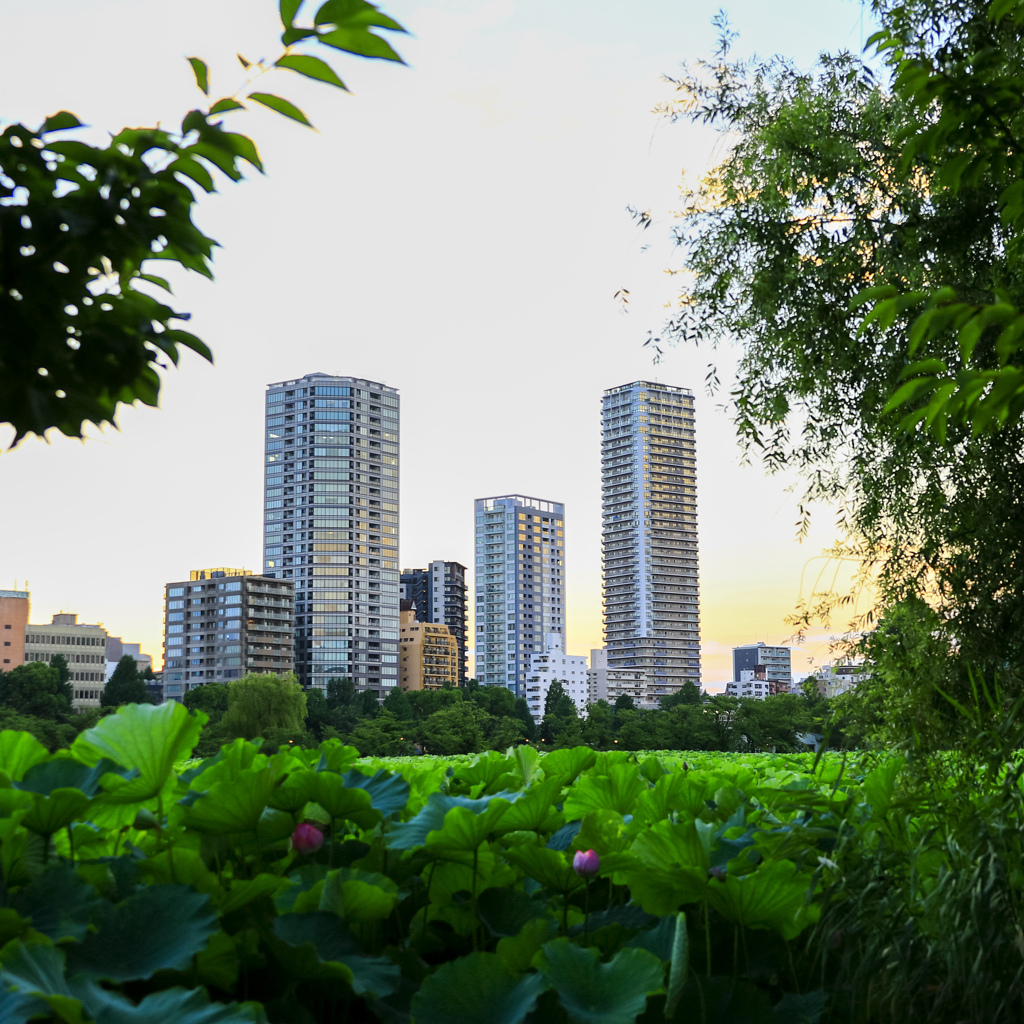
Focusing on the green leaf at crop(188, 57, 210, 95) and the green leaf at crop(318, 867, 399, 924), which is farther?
the green leaf at crop(188, 57, 210, 95)

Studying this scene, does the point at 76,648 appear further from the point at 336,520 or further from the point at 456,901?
the point at 456,901

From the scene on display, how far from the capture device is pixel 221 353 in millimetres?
1304

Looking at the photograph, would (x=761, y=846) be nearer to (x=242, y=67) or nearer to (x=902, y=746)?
(x=902, y=746)

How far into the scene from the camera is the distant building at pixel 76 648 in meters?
63.7

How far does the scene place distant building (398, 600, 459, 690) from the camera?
76.2 meters

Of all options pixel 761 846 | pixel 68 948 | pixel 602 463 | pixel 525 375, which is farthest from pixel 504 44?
pixel 602 463

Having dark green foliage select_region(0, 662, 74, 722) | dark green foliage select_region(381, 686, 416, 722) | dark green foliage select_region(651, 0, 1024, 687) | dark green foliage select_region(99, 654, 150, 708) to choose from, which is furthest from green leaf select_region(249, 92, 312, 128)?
dark green foliage select_region(0, 662, 74, 722)

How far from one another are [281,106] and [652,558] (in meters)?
79.9

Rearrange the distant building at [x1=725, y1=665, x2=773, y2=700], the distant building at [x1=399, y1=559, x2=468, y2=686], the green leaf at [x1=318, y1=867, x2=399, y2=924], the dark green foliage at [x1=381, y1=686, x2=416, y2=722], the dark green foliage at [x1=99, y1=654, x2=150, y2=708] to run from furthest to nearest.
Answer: the distant building at [x1=725, y1=665, x2=773, y2=700], the distant building at [x1=399, y1=559, x2=468, y2=686], the dark green foliage at [x1=99, y1=654, x2=150, y2=708], the dark green foliage at [x1=381, y1=686, x2=416, y2=722], the green leaf at [x1=318, y1=867, x2=399, y2=924]

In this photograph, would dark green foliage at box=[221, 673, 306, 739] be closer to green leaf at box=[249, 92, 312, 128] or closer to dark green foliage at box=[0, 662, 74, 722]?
dark green foliage at box=[0, 662, 74, 722]

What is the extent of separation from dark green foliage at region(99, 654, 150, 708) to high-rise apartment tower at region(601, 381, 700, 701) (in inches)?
1527

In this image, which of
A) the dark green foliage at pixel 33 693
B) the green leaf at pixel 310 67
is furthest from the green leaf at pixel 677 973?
the dark green foliage at pixel 33 693

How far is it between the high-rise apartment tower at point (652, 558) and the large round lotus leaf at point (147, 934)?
6671 cm

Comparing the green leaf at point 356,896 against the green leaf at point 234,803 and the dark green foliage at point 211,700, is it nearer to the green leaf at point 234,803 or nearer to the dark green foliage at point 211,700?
the green leaf at point 234,803
